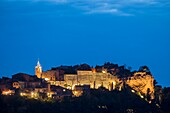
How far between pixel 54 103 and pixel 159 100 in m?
18.5

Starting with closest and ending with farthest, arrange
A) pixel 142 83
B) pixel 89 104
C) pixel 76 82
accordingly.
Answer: pixel 89 104, pixel 76 82, pixel 142 83

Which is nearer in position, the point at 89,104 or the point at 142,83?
the point at 89,104

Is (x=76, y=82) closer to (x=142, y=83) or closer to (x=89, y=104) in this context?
(x=142, y=83)

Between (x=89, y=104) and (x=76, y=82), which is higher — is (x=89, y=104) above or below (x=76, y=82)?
below

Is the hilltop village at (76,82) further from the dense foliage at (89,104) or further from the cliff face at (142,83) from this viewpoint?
the dense foliage at (89,104)

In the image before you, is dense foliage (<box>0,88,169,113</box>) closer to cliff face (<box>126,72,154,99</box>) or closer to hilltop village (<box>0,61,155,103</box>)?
hilltop village (<box>0,61,155,103</box>)

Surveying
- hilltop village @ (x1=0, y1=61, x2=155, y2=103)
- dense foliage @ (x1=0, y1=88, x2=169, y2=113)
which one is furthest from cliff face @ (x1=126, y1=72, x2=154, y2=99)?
dense foliage @ (x1=0, y1=88, x2=169, y2=113)

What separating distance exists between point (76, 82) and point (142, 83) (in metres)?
8.91

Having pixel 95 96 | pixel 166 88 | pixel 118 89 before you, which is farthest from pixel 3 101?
pixel 166 88

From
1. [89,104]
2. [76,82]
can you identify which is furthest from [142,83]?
[89,104]

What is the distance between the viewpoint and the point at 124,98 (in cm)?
10331

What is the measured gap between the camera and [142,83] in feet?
361

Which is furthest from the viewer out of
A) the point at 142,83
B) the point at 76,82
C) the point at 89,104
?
the point at 142,83

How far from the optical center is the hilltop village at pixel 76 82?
100000mm
